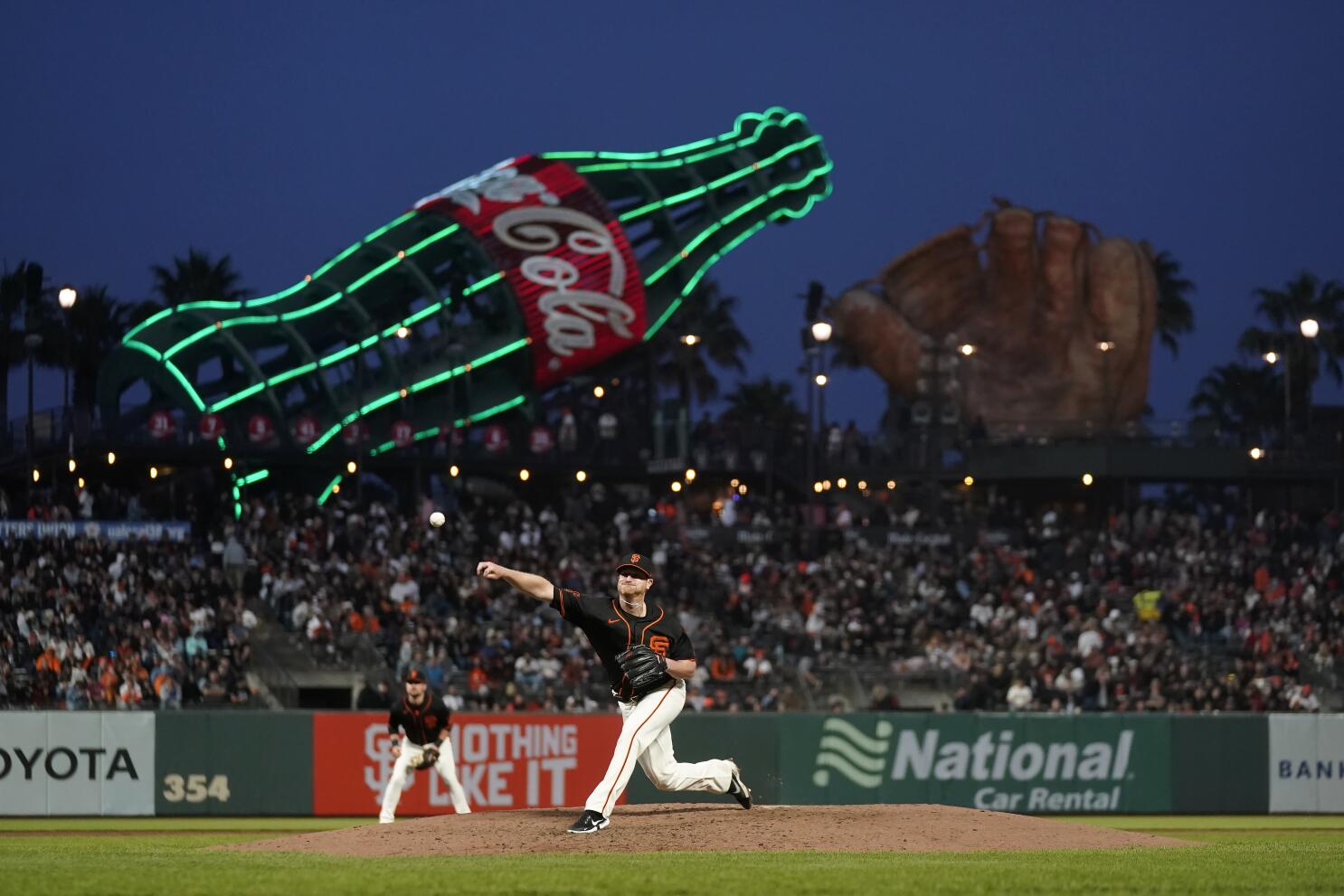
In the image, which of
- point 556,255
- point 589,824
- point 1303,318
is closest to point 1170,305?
point 1303,318

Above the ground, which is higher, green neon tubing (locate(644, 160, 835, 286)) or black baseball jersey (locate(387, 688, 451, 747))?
green neon tubing (locate(644, 160, 835, 286))

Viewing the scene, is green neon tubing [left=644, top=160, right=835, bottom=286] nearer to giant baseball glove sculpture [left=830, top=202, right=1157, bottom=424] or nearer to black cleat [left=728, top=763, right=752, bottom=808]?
giant baseball glove sculpture [left=830, top=202, right=1157, bottom=424]

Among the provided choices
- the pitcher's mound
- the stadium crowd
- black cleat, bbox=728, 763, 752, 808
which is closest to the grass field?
the pitcher's mound

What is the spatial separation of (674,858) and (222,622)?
796 inches

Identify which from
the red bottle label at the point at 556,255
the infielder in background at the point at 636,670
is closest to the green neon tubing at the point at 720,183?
the red bottle label at the point at 556,255

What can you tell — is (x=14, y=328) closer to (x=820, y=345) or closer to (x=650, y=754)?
(x=820, y=345)

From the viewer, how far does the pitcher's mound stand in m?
12.8

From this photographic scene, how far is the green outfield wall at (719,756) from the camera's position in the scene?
23.6 m

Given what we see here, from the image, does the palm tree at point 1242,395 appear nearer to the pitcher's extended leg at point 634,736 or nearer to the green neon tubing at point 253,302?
the green neon tubing at point 253,302

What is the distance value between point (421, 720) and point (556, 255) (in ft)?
89.7

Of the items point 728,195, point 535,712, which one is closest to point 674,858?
point 535,712

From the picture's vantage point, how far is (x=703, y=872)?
11383 millimetres

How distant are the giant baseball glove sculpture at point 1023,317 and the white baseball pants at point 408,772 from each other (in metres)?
Answer: 37.4

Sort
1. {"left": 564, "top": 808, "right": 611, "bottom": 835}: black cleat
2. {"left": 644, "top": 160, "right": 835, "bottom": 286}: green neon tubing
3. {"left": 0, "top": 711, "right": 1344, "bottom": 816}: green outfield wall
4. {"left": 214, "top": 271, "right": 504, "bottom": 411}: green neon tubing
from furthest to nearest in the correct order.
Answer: {"left": 644, "top": 160, "right": 835, "bottom": 286}: green neon tubing → {"left": 214, "top": 271, "right": 504, "bottom": 411}: green neon tubing → {"left": 0, "top": 711, "right": 1344, "bottom": 816}: green outfield wall → {"left": 564, "top": 808, "right": 611, "bottom": 835}: black cleat
